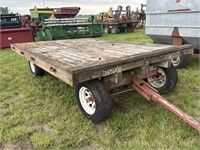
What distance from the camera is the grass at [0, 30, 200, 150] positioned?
96.8 inches

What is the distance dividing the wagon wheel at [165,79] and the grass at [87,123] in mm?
158

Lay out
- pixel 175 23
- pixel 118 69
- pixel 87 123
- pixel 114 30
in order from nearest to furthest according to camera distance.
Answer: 1. pixel 118 69
2. pixel 87 123
3. pixel 175 23
4. pixel 114 30

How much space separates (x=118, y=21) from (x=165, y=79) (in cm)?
1331

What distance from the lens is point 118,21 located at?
53.3 ft

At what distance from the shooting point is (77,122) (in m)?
2.88

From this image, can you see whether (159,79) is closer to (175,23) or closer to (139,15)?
(175,23)

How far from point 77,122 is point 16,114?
0.99m

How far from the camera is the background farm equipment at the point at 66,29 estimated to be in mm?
10312

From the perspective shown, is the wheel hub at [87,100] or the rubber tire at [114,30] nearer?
the wheel hub at [87,100]

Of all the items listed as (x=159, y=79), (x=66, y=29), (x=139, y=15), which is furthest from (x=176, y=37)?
(x=139, y=15)

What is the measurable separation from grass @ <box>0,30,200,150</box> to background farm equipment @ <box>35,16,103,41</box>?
6.56m

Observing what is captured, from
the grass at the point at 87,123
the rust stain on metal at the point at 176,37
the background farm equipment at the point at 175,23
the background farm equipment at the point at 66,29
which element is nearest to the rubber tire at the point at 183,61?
the background farm equipment at the point at 175,23

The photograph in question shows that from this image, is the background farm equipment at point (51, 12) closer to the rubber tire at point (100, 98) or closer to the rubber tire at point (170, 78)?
the rubber tire at point (170, 78)

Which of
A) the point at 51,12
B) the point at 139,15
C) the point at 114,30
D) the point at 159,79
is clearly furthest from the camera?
the point at 139,15
